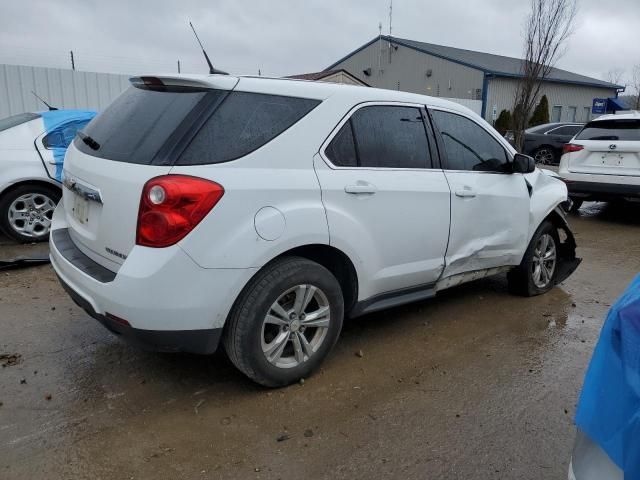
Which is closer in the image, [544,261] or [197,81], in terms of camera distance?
[197,81]

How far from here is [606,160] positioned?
8.06 m

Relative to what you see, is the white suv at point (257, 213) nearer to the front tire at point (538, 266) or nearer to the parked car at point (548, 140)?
the front tire at point (538, 266)

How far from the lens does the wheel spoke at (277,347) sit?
2922 mm

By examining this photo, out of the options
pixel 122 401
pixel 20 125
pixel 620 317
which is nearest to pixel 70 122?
pixel 20 125

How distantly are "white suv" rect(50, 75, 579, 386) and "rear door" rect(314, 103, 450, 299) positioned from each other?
0.03 feet

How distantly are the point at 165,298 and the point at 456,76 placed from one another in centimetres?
3085

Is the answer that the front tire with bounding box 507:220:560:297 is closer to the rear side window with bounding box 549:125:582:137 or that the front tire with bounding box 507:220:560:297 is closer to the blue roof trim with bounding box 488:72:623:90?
the rear side window with bounding box 549:125:582:137

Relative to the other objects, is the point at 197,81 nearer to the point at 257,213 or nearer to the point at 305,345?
the point at 257,213

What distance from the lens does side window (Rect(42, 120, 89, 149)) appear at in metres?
5.99

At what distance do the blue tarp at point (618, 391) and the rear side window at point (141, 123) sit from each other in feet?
6.98

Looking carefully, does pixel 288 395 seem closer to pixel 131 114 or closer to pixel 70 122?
pixel 131 114

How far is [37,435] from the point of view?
2.63 m

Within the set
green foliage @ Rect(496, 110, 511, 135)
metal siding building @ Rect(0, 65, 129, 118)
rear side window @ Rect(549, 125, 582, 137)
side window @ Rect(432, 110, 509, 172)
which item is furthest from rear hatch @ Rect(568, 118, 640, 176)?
green foliage @ Rect(496, 110, 511, 135)

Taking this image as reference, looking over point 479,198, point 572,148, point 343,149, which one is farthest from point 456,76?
point 343,149
